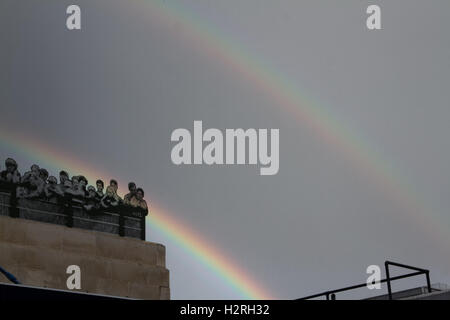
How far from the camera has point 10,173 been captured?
109 feet

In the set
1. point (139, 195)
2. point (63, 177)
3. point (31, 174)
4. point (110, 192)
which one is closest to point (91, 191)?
point (110, 192)

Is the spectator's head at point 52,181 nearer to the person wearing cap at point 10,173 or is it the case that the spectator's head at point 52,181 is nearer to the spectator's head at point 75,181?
the spectator's head at point 75,181

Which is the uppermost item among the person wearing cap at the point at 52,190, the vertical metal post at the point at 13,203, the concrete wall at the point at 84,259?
the person wearing cap at the point at 52,190

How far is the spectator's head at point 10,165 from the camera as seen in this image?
31966 millimetres

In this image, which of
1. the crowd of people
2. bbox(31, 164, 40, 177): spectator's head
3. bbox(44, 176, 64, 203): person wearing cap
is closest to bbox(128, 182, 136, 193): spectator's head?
the crowd of people

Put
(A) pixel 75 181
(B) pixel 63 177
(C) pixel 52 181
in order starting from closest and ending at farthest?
(C) pixel 52 181 < (B) pixel 63 177 < (A) pixel 75 181

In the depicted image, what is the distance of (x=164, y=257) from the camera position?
4059 centimetres

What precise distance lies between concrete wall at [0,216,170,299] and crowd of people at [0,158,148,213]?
1076 mm

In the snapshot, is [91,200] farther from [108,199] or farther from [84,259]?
[84,259]

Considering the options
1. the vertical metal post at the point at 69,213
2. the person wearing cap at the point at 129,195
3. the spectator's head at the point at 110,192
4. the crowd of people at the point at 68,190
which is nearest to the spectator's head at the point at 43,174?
the crowd of people at the point at 68,190

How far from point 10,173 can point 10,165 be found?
1.02 m

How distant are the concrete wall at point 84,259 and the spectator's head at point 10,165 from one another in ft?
8.59

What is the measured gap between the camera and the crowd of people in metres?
33.2

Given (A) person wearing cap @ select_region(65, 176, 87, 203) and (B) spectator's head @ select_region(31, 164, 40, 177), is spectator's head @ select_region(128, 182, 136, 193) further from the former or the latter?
(B) spectator's head @ select_region(31, 164, 40, 177)
